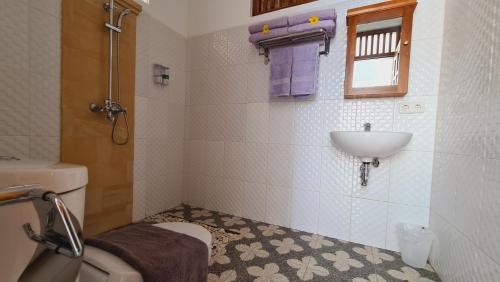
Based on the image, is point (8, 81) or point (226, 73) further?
point (226, 73)

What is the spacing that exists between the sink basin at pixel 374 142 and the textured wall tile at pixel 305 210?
542 mm

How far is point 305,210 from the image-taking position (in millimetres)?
1842

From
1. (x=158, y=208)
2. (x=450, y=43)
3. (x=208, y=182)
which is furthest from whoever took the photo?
(x=208, y=182)

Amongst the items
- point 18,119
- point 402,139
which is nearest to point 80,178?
point 18,119

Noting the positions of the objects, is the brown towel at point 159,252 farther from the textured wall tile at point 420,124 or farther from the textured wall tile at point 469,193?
the textured wall tile at point 420,124

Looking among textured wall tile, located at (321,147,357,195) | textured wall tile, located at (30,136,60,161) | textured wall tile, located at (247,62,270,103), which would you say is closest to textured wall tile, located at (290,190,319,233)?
textured wall tile, located at (321,147,357,195)

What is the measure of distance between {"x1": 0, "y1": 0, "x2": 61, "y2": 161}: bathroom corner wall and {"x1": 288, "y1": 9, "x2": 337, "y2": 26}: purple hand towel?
1.59 m

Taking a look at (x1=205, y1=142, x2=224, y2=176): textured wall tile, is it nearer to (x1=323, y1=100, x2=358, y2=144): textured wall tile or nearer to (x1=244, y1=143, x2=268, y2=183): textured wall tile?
(x1=244, y1=143, x2=268, y2=183): textured wall tile

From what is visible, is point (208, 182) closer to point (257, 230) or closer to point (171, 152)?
point (171, 152)

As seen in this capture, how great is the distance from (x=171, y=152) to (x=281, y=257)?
1481mm

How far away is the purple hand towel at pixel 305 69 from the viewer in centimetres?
169

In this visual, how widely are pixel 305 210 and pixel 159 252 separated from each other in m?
1.36

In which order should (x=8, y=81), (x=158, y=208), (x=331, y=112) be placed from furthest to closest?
(x=158, y=208), (x=331, y=112), (x=8, y=81)

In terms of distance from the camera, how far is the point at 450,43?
1340mm
